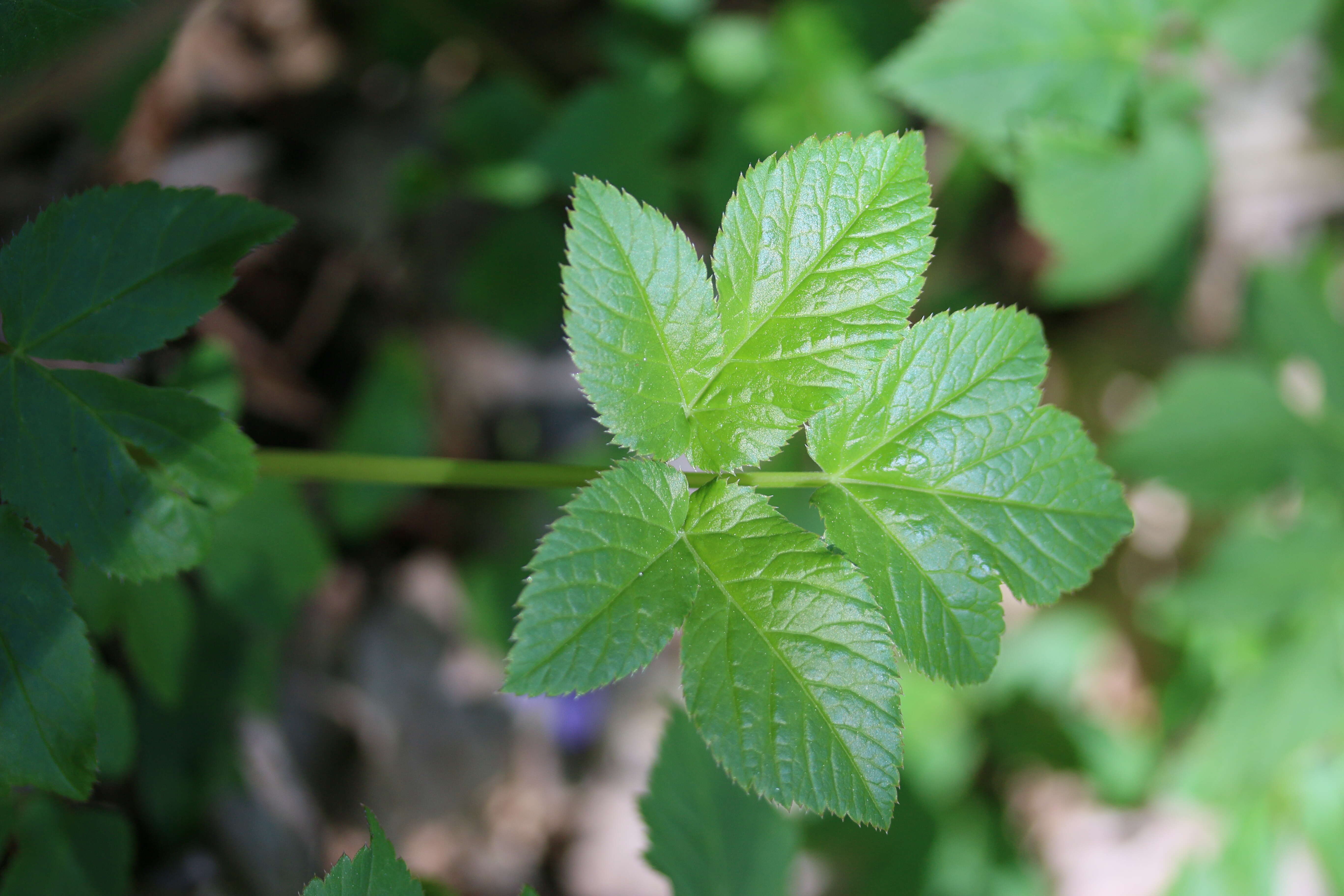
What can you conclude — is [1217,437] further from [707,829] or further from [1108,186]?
[707,829]

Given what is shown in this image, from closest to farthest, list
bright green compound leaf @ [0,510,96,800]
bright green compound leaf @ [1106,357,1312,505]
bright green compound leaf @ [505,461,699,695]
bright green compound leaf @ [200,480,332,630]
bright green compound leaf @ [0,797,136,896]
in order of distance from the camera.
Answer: bright green compound leaf @ [505,461,699,695]
bright green compound leaf @ [0,510,96,800]
bright green compound leaf @ [0,797,136,896]
bright green compound leaf @ [200,480,332,630]
bright green compound leaf @ [1106,357,1312,505]

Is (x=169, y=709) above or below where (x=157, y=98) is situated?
below

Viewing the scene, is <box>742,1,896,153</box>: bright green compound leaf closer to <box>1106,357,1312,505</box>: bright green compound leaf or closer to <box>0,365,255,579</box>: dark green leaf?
<box>1106,357,1312,505</box>: bright green compound leaf

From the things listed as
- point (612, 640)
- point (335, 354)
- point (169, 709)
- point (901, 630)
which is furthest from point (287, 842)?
point (901, 630)

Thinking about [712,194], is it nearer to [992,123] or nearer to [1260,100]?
[992,123]

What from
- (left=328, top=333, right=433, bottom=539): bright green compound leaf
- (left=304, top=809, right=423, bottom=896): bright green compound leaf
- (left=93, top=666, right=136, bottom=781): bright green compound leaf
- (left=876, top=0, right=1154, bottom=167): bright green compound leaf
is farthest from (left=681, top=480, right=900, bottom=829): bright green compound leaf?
(left=328, top=333, right=433, bottom=539): bright green compound leaf


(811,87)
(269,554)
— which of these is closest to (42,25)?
(269,554)

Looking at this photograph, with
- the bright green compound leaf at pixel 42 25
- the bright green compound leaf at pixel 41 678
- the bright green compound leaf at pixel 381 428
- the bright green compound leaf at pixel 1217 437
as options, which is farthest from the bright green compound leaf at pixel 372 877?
the bright green compound leaf at pixel 1217 437

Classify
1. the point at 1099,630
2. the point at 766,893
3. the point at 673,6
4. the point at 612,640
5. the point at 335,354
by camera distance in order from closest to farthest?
the point at 612,640, the point at 766,893, the point at 673,6, the point at 335,354, the point at 1099,630
